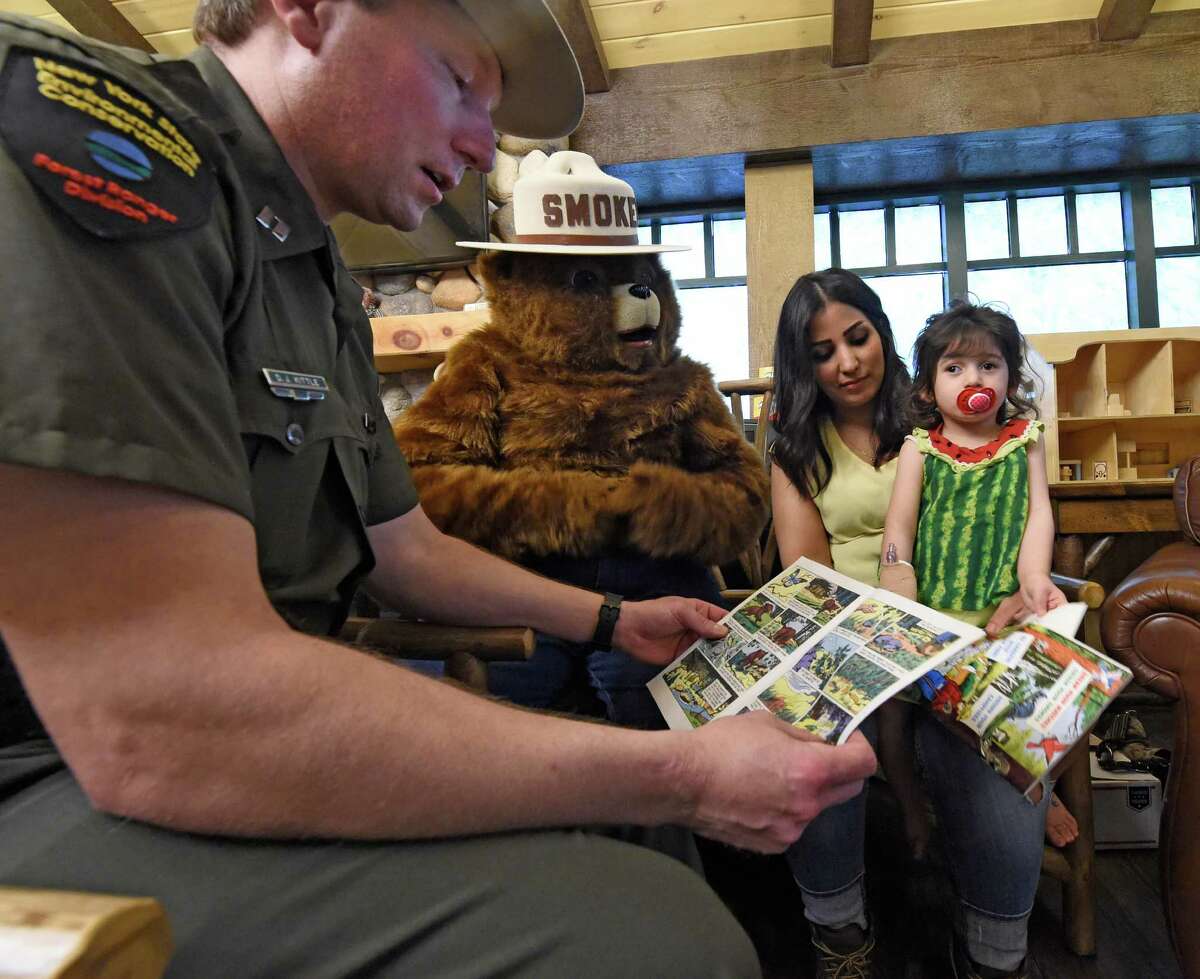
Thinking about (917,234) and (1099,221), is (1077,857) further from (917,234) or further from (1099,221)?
(1099,221)

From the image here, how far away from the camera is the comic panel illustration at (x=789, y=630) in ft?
2.88

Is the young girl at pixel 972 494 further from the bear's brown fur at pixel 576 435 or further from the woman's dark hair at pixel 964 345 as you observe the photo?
the bear's brown fur at pixel 576 435

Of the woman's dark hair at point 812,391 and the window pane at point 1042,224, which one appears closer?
the woman's dark hair at point 812,391

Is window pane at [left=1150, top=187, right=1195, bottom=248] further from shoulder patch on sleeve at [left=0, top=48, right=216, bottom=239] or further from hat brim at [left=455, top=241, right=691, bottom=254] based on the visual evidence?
shoulder patch on sleeve at [left=0, top=48, right=216, bottom=239]

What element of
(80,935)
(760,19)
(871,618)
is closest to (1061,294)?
(760,19)

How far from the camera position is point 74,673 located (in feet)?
1.25

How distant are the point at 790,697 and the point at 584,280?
3.04 ft

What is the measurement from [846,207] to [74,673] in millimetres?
4256

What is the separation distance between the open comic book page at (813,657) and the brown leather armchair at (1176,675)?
0.41m

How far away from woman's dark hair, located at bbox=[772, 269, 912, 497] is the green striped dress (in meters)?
0.17

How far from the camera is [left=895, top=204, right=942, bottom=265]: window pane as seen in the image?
404 centimetres

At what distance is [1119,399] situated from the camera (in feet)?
8.55

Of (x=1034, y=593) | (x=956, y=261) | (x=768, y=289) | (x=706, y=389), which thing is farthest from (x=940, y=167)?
(x=1034, y=593)

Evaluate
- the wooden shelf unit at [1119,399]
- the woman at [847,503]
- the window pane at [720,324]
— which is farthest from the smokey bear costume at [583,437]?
the window pane at [720,324]
